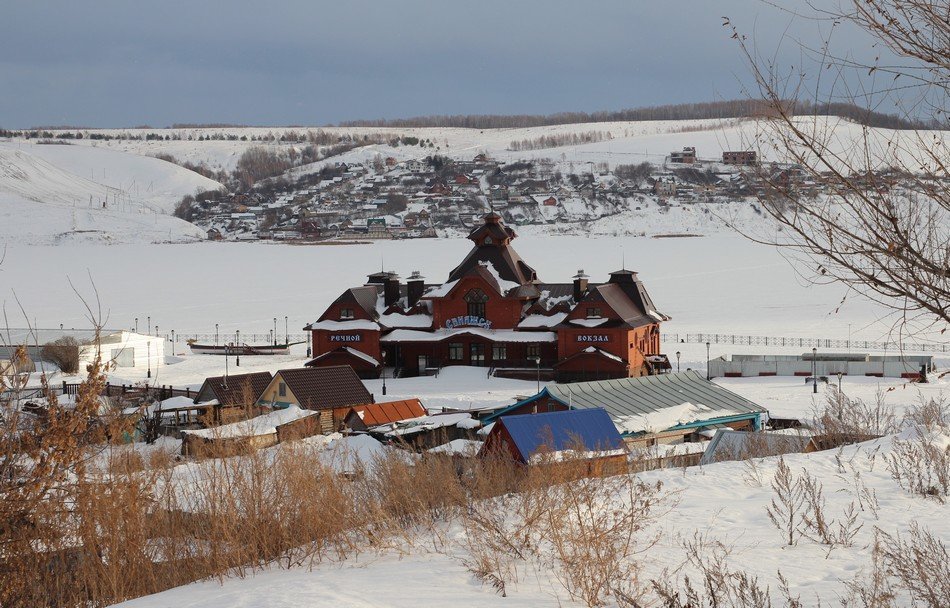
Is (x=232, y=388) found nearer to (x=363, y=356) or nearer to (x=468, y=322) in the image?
(x=363, y=356)

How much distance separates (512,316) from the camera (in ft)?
145

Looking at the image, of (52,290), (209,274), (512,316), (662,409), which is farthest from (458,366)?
(209,274)

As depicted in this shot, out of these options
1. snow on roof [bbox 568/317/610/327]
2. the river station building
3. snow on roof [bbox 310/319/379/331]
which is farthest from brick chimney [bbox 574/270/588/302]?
snow on roof [bbox 310/319/379/331]

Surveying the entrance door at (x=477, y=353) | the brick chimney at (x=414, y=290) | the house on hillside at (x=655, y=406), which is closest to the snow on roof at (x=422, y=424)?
the house on hillside at (x=655, y=406)

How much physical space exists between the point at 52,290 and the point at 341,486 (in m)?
74.2

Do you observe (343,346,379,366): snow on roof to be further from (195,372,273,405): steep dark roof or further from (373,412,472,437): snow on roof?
(373,412,472,437): snow on roof

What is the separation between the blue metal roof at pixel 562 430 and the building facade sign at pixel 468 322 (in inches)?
1028

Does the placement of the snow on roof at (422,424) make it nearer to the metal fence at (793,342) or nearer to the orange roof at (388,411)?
the orange roof at (388,411)

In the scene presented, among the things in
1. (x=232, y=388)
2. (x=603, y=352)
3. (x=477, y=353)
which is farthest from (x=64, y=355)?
(x=603, y=352)

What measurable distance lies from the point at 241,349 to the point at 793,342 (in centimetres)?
2873

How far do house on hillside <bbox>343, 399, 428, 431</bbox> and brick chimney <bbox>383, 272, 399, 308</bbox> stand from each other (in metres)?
17.8

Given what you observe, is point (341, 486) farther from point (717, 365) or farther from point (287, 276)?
point (287, 276)

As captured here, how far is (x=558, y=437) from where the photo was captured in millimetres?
16125

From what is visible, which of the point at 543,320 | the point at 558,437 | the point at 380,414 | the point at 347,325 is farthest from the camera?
the point at 347,325
